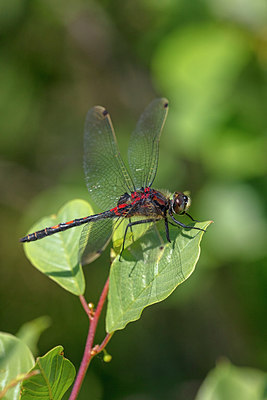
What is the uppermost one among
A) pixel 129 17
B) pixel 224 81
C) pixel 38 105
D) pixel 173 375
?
pixel 129 17

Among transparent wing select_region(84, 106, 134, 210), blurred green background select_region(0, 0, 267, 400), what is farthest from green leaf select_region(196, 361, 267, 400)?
blurred green background select_region(0, 0, 267, 400)

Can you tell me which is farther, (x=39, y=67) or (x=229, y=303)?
(x=39, y=67)

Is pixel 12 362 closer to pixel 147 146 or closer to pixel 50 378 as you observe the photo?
pixel 50 378

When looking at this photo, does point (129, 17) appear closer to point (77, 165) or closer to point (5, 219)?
point (77, 165)

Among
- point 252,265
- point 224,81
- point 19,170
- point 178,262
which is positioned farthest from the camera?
point 19,170

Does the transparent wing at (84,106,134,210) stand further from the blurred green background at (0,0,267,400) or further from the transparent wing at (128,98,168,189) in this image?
the blurred green background at (0,0,267,400)

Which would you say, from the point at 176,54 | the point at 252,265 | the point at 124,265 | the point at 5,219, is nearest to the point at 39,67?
the point at 5,219
